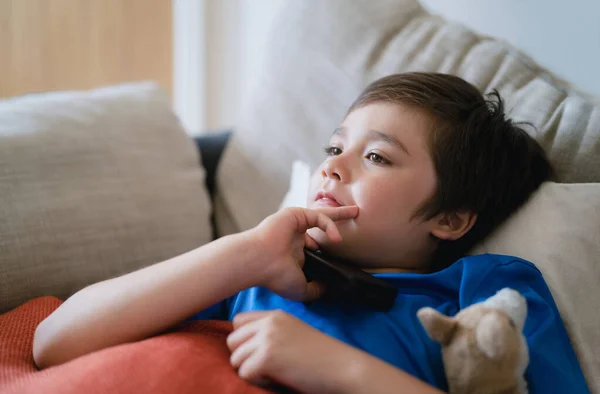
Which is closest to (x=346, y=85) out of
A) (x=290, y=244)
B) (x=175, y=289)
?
(x=290, y=244)

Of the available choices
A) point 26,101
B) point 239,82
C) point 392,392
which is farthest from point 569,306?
point 239,82

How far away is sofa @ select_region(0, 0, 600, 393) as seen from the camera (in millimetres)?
Answer: 861

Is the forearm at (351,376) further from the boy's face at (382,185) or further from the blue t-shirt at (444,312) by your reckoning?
the boy's face at (382,185)

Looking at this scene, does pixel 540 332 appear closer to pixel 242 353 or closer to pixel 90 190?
pixel 242 353

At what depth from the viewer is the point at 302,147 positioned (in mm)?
1388

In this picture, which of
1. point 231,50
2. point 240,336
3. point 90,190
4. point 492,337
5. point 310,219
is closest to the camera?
point 492,337

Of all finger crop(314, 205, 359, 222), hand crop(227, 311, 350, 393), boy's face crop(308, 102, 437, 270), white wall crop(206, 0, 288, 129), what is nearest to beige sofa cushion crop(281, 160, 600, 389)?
boy's face crop(308, 102, 437, 270)

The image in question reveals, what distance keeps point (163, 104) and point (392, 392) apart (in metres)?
1.00

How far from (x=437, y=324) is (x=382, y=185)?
0.28m

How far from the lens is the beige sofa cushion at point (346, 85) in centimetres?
108

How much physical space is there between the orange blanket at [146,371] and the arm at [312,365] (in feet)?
0.10

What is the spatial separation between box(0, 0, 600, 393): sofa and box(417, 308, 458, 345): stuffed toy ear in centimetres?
22

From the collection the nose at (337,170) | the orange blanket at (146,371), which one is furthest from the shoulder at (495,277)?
the orange blanket at (146,371)

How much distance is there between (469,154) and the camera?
3.20ft
